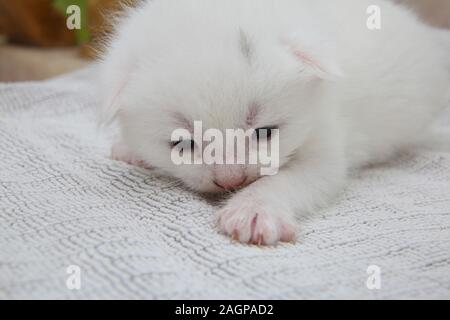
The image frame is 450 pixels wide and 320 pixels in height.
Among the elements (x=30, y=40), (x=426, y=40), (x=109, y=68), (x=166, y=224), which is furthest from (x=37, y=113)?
(x=30, y=40)

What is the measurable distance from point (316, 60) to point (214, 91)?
0.29 meters

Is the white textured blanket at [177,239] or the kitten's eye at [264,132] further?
the kitten's eye at [264,132]

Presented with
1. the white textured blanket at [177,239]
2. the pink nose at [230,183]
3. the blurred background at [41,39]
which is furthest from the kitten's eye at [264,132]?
the blurred background at [41,39]

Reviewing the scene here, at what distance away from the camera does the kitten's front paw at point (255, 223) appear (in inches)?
56.0

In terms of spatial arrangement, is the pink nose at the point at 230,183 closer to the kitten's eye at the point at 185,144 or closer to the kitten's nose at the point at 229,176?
the kitten's nose at the point at 229,176

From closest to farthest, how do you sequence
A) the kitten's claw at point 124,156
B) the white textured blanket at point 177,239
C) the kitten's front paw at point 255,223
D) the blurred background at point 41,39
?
the white textured blanket at point 177,239 → the kitten's front paw at point 255,223 → the kitten's claw at point 124,156 → the blurred background at point 41,39

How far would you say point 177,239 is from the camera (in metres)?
1.41

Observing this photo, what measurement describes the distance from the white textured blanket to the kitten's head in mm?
160

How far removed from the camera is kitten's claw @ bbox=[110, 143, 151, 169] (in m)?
2.03

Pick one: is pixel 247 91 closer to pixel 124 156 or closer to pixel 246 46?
pixel 246 46

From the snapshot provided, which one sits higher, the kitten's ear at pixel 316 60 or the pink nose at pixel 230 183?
the kitten's ear at pixel 316 60

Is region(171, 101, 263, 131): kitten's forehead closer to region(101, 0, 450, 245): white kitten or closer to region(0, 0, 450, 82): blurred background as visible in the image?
region(101, 0, 450, 245): white kitten

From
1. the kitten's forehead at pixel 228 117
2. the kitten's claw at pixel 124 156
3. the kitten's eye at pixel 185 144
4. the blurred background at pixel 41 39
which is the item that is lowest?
the kitten's claw at pixel 124 156

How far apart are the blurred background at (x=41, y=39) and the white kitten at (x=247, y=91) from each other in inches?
85.2
